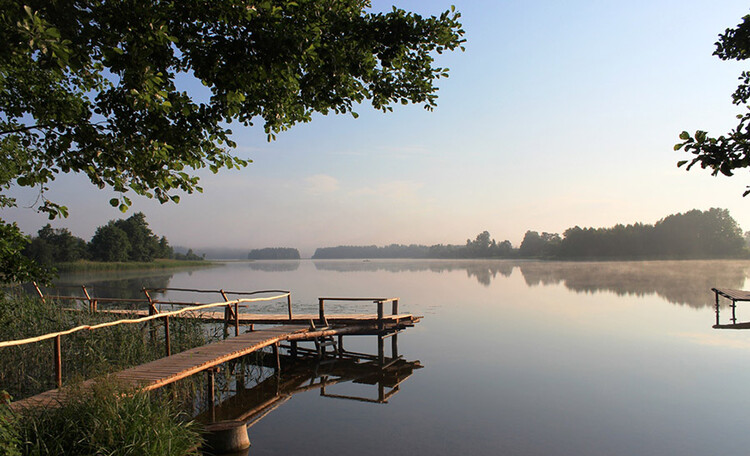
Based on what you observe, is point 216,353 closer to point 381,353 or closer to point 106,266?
point 381,353

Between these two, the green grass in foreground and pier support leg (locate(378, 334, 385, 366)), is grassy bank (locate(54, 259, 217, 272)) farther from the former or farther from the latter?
the green grass in foreground

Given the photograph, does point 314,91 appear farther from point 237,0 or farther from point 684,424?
point 684,424

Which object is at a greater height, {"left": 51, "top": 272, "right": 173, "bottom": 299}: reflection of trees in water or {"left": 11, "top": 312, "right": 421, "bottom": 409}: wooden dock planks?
{"left": 11, "top": 312, "right": 421, "bottom": 409}: wooden dock planks

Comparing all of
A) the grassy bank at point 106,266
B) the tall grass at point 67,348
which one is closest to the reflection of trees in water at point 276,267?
the grassy bank at point 106,266

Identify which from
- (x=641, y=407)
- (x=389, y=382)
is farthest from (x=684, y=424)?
(x=389, y=382)

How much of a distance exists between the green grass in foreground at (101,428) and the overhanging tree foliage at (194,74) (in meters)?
1.84

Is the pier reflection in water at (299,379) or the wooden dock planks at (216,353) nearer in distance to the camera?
the wooden dock planks at (216,353)

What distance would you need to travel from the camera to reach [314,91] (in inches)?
243

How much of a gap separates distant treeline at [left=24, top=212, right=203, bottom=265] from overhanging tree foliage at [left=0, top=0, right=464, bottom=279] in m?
43.8

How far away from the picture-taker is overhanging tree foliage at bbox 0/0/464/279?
4.80m

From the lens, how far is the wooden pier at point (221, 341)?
664cm

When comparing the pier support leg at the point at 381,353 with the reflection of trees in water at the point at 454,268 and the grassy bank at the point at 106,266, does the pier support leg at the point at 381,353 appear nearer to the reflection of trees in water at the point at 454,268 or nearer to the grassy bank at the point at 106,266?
the reflection of trees in water at the point at 454,268

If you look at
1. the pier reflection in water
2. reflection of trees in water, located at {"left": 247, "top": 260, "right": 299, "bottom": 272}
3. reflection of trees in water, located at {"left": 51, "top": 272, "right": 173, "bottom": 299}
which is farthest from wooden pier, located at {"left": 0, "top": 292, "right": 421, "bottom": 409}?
reflection of trees in water, located at {"left": 247, "top": 260, "right": 299, "bottom": 272}

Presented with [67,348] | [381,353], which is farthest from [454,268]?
[67,348]
